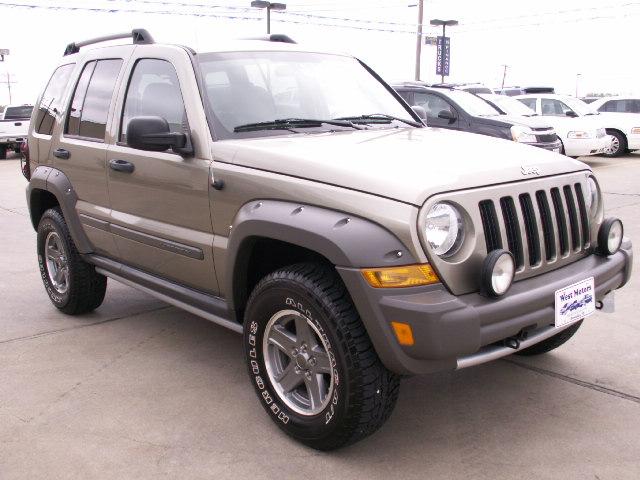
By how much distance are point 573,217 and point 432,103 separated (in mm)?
10100

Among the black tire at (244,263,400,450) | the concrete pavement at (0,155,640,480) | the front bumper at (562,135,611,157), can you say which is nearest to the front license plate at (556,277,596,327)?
the concrete pavement at (0,155,640,480)

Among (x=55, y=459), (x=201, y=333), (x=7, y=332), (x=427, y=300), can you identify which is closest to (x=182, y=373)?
(x=201, y=333)

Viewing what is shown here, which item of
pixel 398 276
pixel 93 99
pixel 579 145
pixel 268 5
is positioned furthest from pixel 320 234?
pixel 268 5

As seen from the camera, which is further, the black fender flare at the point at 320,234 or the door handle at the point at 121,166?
the door handle at the point at 121,166

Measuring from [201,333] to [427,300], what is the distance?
2.47 metres

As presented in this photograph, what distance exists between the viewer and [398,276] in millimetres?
2768

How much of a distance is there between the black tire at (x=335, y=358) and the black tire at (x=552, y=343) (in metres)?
1.46

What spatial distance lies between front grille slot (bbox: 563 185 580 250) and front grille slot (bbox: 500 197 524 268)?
0.49 meters

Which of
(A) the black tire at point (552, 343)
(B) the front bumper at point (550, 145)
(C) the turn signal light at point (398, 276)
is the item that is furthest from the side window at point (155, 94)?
(B) the front bumper at point (550, 145)

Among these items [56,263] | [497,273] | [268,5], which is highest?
[268,5]

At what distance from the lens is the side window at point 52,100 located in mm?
5133

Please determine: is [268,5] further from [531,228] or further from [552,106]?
[531,228]

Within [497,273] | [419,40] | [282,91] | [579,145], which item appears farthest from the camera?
[419,40]

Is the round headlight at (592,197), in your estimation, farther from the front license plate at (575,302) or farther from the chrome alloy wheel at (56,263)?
the chrome alloy wheel at (56,263)
